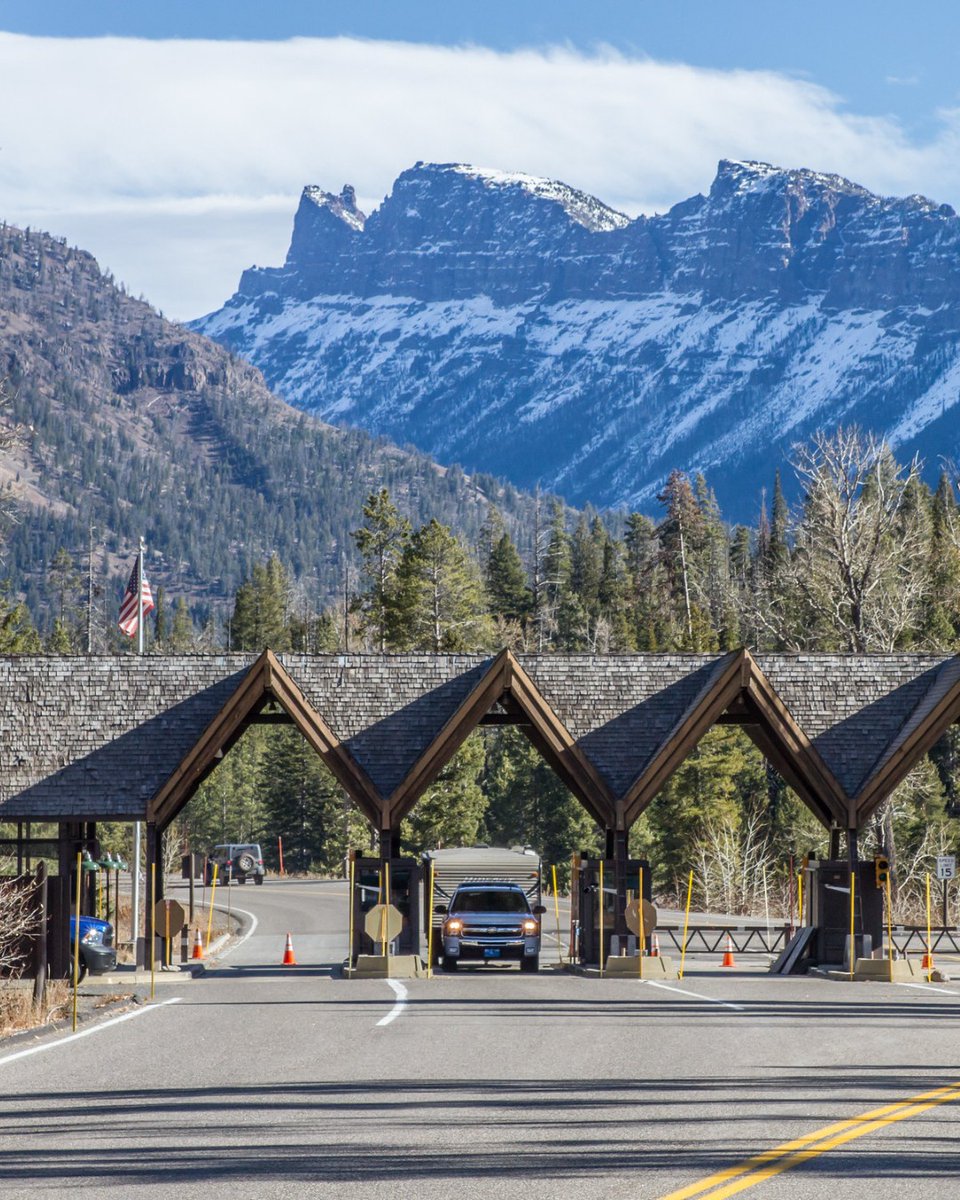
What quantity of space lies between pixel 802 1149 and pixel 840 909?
21696 mm

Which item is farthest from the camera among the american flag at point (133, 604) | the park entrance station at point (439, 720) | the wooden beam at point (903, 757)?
the american flag at point (133, 604)

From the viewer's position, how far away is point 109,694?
114ft

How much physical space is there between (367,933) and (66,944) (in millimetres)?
6363

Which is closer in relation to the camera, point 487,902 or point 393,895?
point 393,895

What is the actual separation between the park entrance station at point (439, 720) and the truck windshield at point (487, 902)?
8.00ft

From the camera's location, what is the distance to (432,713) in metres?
34.5

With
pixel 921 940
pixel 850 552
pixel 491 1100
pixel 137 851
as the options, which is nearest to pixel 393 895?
pixel 137 851

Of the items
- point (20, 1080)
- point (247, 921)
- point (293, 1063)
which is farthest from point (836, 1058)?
point (247, 921)

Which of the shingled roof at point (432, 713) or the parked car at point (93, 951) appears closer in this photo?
the parked car at point (93, 951)

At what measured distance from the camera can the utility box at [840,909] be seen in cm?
3162

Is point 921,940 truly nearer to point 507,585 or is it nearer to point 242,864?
point 242,864

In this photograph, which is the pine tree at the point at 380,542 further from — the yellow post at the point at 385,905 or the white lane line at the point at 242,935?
the yellow post at the point at 385,905

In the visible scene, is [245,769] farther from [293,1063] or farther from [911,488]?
[293,1063]

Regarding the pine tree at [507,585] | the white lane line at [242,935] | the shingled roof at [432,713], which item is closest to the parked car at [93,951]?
the shingled roof at [432,713]
